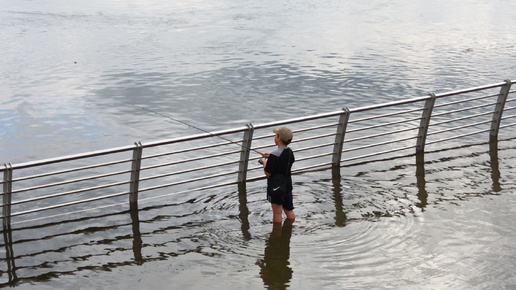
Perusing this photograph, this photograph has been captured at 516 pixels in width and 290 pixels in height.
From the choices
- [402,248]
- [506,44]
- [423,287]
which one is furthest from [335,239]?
[506,44]

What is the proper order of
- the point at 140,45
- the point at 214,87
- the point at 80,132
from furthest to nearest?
1. the point at 140,45
2. the point at 214,87
3. the point at 80,132

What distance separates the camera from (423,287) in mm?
8391

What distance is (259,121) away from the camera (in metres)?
19.6

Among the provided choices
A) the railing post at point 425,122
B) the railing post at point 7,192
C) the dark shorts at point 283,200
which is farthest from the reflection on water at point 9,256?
the railing post at point 425,122

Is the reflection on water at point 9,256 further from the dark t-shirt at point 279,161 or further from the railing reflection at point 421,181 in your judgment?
the railing reflection at point 421,181

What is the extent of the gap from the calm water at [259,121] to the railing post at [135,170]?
0.38 m

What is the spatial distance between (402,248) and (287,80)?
16.5m

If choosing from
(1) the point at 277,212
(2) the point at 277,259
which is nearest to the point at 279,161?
(1) the point at 277,212

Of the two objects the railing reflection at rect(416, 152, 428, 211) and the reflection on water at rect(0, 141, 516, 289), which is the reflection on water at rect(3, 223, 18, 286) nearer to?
the reflection on water at rect(0, 141, 516, 289)

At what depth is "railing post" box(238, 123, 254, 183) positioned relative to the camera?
38.0 ft

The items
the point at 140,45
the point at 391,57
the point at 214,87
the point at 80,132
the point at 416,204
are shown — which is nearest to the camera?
the point at 416,204

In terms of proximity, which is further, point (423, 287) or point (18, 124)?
point (18, 124)

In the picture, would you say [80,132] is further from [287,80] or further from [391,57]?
[391,57]

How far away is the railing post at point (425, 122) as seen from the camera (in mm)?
13438
